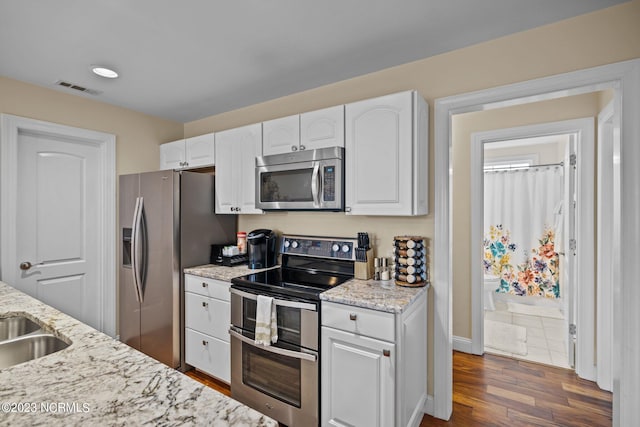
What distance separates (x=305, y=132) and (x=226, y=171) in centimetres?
91

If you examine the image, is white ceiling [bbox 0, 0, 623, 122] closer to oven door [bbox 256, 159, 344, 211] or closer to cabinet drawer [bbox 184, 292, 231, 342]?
oven door [bbox 256, 159, 344, 211]

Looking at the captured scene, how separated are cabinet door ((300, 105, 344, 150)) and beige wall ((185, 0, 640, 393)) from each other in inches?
14.3

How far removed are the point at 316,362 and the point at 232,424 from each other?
126 cm

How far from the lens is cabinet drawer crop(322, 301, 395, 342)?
5.51ft

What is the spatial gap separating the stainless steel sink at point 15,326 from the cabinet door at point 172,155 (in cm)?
201

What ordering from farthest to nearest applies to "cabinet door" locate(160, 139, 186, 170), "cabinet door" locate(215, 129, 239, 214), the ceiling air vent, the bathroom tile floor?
"cabinet door" locate(160, 139, 186, 170), the bathroom tile floor, "cabinet door" locate(215, 129, 239, 214), the ceiling air vent

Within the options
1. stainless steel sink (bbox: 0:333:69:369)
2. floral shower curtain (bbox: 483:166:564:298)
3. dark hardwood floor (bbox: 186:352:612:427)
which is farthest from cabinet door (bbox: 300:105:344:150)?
floral shower curtain (bbox: 483:166:564:298)

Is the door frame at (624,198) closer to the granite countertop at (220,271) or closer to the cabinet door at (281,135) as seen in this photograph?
the cabinet door at (281,135)

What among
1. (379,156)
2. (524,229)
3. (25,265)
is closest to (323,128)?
(379,156)

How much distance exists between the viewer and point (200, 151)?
3090mm

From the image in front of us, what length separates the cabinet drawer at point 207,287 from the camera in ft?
7.95

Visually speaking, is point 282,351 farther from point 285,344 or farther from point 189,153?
point 189,153

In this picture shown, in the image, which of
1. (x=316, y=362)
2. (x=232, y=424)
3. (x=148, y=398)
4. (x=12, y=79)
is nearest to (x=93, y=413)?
(x=148, y=398)

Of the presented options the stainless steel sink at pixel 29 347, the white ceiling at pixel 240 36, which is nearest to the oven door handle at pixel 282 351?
the stainless steel sink at pixel 29 347
